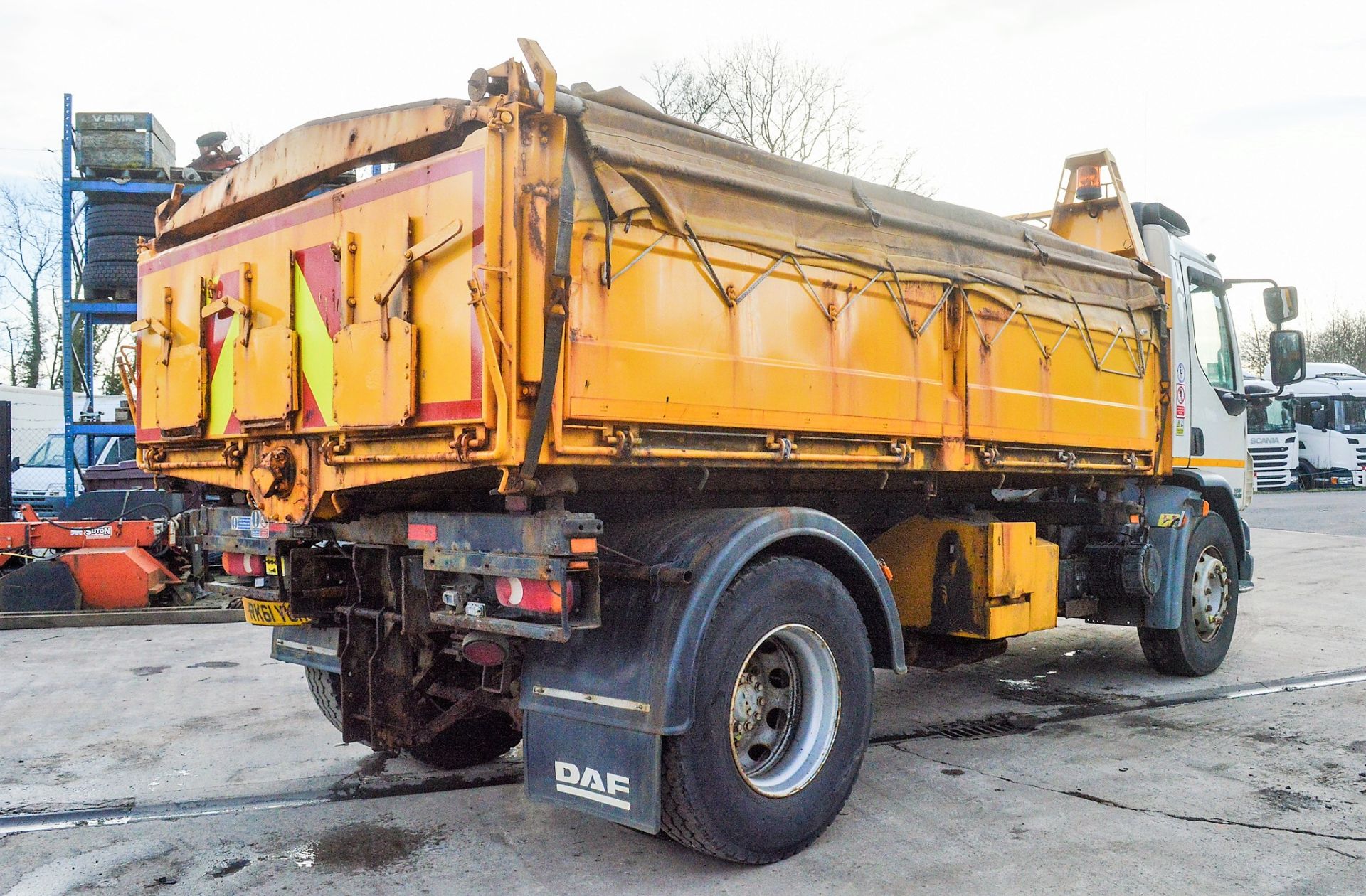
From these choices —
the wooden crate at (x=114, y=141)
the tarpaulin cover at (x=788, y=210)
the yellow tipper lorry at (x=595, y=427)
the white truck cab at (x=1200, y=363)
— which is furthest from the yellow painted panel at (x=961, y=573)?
the wooden crate at (x=114, y=141)

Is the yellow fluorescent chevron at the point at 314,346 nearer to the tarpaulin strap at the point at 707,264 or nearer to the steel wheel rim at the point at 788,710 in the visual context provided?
the tarpaulin strap at the point at 707,264

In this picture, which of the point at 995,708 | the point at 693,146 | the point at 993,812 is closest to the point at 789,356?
the point at 693,146

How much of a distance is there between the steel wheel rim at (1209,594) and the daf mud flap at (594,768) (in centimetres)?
504

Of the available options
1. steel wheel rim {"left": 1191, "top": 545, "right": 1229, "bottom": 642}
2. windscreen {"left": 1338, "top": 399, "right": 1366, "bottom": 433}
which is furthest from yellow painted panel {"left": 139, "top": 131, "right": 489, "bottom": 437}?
windscreen {"left": 1338, "top": 399, "right": 1366, "bottom": 433}

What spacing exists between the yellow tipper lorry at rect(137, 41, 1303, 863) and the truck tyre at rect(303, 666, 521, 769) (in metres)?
0.02

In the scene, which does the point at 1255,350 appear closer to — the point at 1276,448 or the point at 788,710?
the point at 1276,448

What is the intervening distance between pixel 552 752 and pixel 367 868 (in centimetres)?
87

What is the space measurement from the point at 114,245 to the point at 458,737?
1132 centimetres

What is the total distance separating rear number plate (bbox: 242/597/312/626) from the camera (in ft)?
14.8

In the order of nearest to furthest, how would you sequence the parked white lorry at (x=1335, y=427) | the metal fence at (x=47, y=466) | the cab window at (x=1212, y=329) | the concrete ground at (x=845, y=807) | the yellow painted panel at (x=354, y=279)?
the yellow painted panel at (x=354, y=279)
the concrete ground at (x=845, y=807)
the cab window at (x=1212, y=329)
the metal fence at (x=47, y=466)
the parked white lorry at (x=1335, y=427)

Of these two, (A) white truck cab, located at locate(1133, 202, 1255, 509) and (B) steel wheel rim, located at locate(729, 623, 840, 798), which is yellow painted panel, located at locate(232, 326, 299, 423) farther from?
(A) white truck cab, located at locate(1133, 202, 1255, 509)

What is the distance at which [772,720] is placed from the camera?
4.28m

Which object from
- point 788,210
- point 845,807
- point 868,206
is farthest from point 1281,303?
point 845,807

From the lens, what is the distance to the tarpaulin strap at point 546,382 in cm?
338
